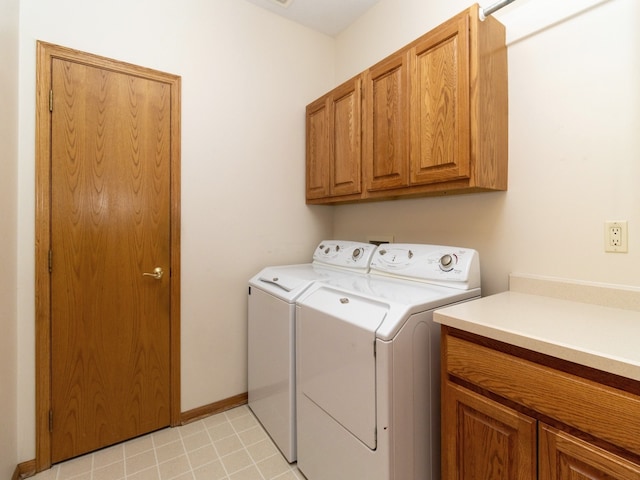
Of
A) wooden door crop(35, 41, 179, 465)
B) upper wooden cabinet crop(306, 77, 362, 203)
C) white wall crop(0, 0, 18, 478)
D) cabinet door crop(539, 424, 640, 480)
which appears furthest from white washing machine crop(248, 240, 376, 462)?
white wall crop(0, 0, 18, 478)

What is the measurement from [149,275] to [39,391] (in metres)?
0.72

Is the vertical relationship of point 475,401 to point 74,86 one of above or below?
below

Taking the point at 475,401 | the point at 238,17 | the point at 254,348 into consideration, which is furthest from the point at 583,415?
the point at 238,17

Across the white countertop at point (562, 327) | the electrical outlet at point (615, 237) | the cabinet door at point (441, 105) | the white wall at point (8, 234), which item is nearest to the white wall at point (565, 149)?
the electrical outlet at point (615, 237)

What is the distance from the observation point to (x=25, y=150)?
1.47m

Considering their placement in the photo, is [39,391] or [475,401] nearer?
[475,401]

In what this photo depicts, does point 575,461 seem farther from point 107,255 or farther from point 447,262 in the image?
point 107,255

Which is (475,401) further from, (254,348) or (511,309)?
(254,348)

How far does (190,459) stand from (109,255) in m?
1.16

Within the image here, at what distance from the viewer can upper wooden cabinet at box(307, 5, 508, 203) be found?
1300mm

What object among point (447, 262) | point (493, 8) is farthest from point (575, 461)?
point (493, 8)

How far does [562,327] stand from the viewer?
929 millimetres

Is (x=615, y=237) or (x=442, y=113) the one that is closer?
(x=615, y=237)

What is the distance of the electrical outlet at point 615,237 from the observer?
3.75ft
